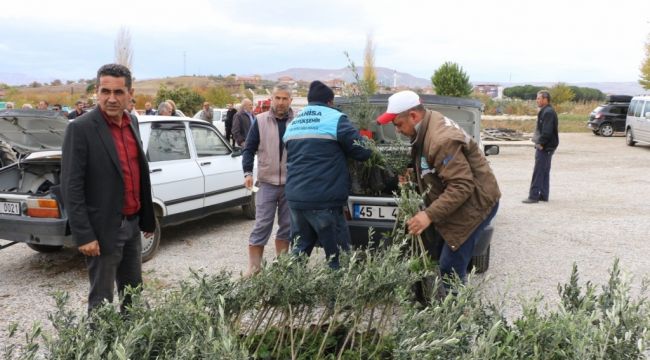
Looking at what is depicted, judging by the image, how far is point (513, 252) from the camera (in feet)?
20.8

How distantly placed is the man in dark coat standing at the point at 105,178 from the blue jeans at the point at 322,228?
1.32 m

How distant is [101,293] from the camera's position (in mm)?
3064

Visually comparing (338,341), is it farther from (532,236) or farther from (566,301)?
(532,236)

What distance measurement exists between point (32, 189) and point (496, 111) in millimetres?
41376

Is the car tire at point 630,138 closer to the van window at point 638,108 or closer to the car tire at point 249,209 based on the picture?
the van window at point 638,108

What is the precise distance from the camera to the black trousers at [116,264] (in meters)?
3.05

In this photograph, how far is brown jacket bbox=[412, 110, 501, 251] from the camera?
10.3 ft

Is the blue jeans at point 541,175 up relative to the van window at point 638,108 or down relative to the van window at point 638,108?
down

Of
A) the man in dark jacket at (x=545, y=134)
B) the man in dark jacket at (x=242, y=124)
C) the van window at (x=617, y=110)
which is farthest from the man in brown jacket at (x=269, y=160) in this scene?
the van window at (x=617, y=110)

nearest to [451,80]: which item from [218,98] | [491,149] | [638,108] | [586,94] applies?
[638,108]

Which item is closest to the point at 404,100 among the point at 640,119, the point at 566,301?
the point at 566,301

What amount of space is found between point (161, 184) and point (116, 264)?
288 centimetres

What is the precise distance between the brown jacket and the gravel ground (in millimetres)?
415

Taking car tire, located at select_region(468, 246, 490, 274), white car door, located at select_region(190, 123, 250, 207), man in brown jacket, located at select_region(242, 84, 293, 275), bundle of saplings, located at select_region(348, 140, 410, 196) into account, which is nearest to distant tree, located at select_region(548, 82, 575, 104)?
white car door, located at select_region(190, 123, 250, 207)
